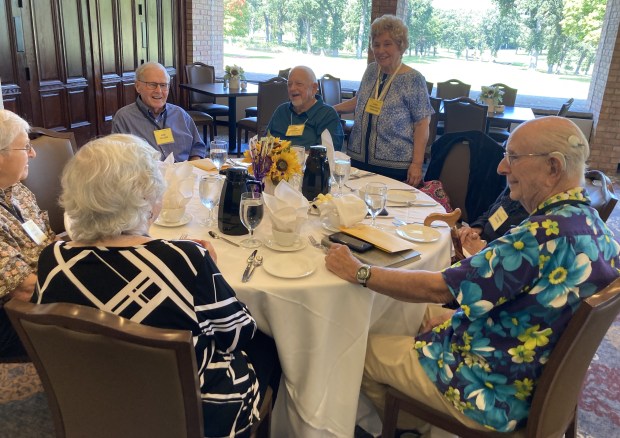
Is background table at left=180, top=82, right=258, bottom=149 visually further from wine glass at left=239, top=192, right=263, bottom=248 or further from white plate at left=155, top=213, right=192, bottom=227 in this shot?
wine glass at left=239, top=192, right=263, bottom=248

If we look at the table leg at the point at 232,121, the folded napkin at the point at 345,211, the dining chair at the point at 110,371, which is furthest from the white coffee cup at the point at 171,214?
the table leg at the point at 232,121

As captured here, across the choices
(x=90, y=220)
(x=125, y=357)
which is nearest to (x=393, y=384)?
(x=125, y=357)

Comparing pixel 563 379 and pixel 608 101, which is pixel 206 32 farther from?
pixel 563 379

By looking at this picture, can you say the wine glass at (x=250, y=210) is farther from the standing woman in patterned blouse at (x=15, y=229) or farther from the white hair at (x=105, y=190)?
the standing woman in patterned blouse at (x=15, y=229)

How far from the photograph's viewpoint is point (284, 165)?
1962 mm

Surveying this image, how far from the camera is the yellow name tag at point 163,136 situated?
9.78 ft

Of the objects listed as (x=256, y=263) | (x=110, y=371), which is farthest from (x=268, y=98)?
(x=110, y=371)

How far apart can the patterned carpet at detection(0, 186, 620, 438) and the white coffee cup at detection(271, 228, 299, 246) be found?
1175 mm

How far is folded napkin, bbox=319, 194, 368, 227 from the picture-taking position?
1.77 m

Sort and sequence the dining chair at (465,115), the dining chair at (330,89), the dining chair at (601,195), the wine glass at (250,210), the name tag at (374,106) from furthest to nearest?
the dining chair at (330,89)
the dining chair at (465,115)
the name tag at (374,106)
the dining chair at (601,195)
the wine glass at (250,210)

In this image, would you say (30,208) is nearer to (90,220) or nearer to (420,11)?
(90,220)

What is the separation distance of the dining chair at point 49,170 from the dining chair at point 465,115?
3.73 m

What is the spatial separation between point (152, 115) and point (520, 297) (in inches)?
98.1

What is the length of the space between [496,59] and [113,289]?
766cm
